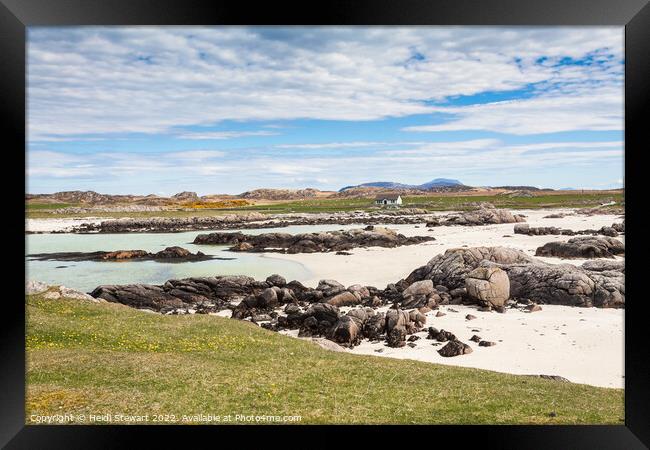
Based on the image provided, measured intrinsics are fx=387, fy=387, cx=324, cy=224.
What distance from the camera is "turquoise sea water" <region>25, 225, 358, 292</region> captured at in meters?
32.8

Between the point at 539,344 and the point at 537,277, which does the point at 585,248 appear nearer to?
the point at 537,277

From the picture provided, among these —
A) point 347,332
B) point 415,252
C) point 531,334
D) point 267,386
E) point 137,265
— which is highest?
point 415,252

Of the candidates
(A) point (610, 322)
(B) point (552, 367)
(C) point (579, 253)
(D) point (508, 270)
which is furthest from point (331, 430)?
(C) point (579, 253)

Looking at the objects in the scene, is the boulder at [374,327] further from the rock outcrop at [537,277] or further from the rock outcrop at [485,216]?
the rock outcrop at [485,216]

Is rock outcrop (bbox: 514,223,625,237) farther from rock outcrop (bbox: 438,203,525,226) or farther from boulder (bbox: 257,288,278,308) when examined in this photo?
boulder (bbox: 257,288,278,308)

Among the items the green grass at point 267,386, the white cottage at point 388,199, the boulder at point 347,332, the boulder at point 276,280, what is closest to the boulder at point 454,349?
the green grass at point 267,386

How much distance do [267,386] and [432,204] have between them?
36.4 meters

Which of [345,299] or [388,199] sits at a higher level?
[388,199]

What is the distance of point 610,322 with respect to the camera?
79.6ft

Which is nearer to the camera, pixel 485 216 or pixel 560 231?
pixel 560 231

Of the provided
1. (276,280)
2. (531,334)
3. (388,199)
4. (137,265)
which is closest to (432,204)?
(388,199)

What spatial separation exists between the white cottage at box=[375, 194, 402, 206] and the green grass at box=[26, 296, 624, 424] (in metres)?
25.6

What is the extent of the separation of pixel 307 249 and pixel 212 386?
36.3 m

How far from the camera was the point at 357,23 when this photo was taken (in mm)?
12008
